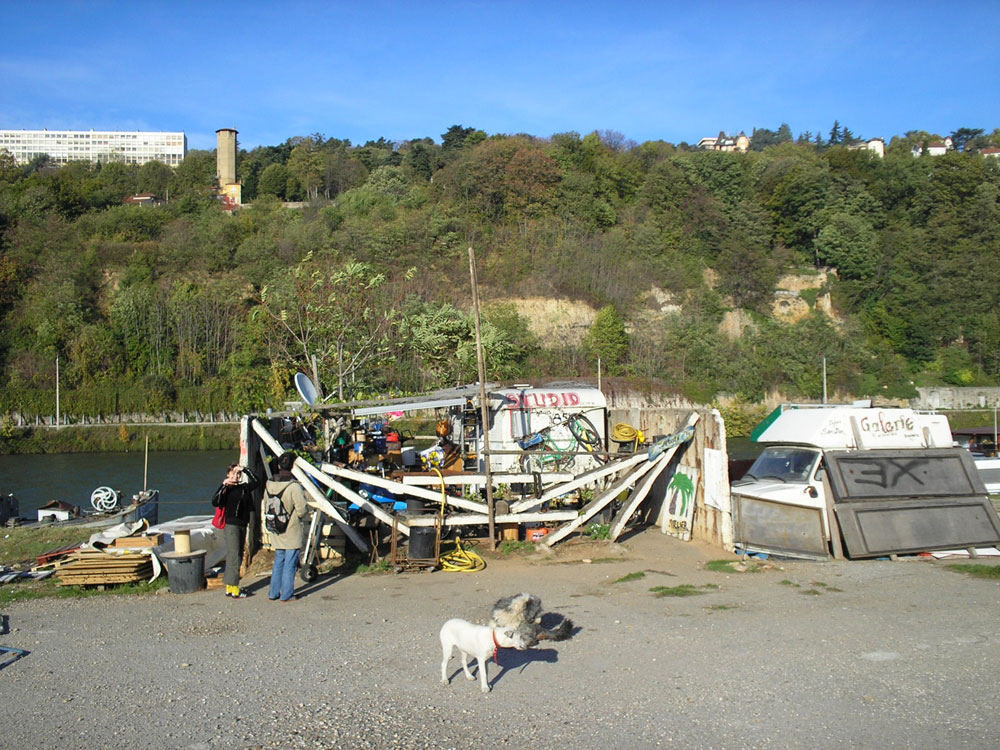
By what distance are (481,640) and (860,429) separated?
7999 mm

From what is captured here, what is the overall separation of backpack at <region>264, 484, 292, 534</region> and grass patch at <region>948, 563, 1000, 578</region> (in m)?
8.38

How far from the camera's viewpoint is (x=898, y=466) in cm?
1135

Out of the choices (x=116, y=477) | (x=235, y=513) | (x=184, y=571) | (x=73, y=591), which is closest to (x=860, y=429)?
(x=235, y=513)

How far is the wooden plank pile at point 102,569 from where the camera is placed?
33.3ft

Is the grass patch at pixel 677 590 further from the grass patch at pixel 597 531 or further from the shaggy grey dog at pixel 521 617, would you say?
the shaggy grey dog at pixel 521 617

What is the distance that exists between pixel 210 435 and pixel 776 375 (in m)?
45.8

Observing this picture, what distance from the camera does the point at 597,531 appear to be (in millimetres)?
12016

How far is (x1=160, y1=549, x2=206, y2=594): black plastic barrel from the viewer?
385 inches

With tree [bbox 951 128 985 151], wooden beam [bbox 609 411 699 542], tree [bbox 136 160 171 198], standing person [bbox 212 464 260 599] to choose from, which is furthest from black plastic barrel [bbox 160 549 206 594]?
tree [bbox 951 128 985 151]

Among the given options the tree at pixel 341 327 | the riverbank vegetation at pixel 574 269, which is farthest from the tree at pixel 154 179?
the tree at pixel 341 327

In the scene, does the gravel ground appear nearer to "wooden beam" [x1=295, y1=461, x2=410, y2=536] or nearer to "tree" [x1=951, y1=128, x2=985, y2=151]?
"wooden beam" [x1=295, y1=461, x2=410, y2=536]

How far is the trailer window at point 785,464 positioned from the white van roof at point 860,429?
176 millimetres

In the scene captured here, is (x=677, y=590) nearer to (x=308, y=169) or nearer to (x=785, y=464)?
(x=785, y=464)

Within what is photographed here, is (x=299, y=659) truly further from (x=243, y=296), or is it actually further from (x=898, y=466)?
(x=243, y=296)
